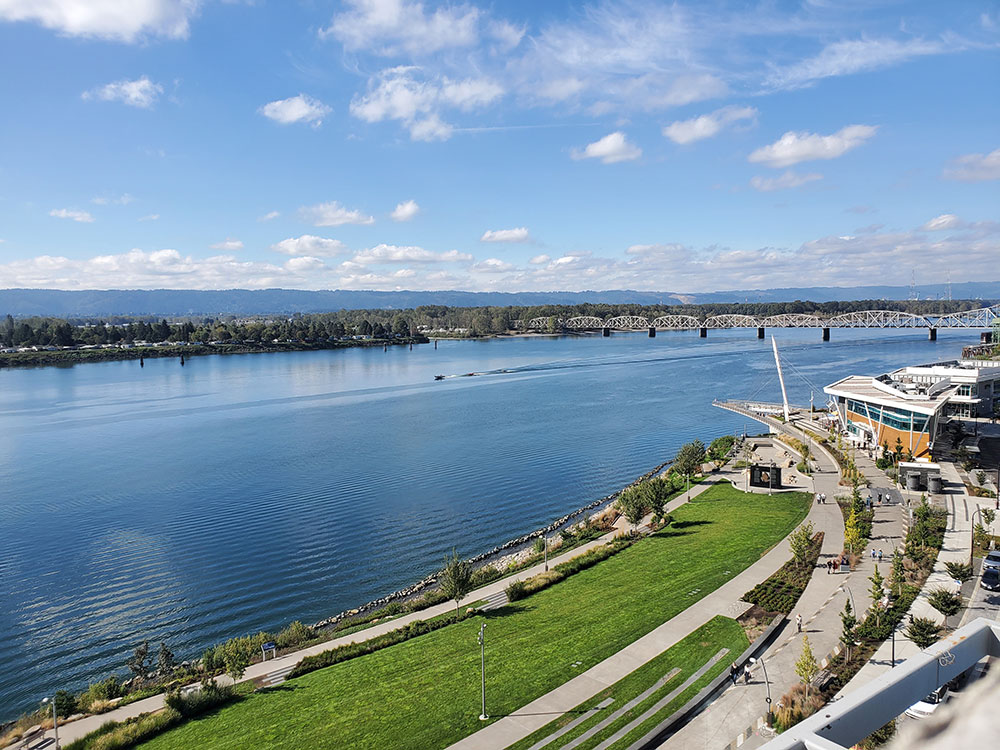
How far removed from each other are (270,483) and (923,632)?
123 feet

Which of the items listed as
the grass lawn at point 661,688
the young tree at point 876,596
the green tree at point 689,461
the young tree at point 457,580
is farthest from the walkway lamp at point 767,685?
the green tree at point 689,461

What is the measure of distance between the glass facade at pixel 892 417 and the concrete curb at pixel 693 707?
27.3 metres

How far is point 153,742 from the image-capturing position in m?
16.5

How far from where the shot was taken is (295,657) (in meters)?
20.7

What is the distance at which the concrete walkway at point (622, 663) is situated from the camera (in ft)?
51.2

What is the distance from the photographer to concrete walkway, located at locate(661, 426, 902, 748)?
14.8 m

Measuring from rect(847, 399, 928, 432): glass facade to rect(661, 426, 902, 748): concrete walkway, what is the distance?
10922 mm

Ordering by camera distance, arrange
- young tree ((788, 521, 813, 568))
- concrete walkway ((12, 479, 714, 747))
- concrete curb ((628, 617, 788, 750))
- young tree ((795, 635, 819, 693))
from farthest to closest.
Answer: young tree ((788, 521, 813, 568)) → concrete walkway ((12, 479, 714, 747)) → young tree ((795, 635, 819, 693)) → concrete curb ((628, 617, 788, 750))

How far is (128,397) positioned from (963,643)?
3757 inches

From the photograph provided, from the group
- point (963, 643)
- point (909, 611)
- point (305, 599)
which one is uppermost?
point (963, 643)

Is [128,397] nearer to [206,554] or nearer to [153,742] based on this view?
[206,554]

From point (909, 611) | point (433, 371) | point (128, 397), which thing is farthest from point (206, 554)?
point (433, 371)

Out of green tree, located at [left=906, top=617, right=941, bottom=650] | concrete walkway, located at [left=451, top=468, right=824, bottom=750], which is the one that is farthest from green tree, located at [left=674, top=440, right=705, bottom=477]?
green tree, located at [left=906, top=617, right=941, bottom=650]

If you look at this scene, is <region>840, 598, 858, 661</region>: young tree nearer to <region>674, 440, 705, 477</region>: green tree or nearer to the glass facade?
<region>674, 440, 705, 477</region>: green tree
